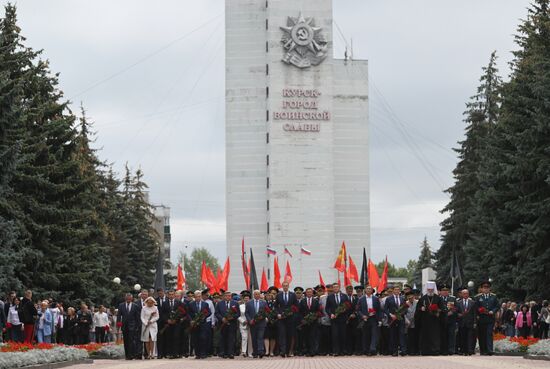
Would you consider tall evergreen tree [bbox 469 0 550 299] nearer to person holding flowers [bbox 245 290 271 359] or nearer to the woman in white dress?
person holding flowers [bbox 245 290 271 359]

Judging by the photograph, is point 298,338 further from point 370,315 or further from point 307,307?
point 370,315

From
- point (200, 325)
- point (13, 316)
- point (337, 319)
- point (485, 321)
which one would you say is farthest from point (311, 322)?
point (13, 316)

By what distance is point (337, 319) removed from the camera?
3281cm

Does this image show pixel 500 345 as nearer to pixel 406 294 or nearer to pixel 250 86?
pixel 406 294

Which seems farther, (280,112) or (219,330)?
(280,112)

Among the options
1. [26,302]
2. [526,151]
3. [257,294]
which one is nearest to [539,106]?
[526,151]

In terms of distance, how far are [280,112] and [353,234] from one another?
1171 cm

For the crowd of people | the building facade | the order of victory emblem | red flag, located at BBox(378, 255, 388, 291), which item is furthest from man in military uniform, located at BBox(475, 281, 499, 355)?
the order of victory emblem

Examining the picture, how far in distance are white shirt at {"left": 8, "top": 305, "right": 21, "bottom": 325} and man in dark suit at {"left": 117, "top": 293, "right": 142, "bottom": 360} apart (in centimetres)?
341

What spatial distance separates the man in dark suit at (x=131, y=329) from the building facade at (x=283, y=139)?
2216 inches

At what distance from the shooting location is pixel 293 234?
89812 millimetres

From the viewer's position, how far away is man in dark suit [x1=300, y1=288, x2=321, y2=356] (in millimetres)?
32875

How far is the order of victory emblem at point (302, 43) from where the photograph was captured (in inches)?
3583

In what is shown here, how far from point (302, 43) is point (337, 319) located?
196 ft
